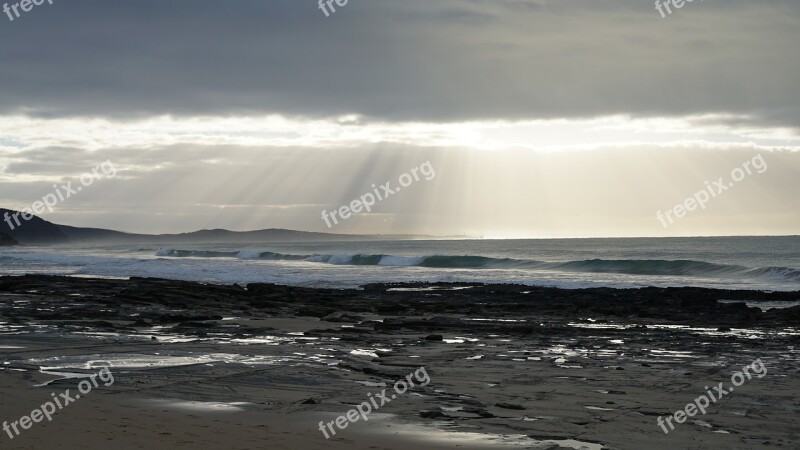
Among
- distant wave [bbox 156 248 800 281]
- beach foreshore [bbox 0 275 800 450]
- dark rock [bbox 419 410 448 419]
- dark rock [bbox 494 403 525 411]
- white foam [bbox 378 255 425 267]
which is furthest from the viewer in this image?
white foam [bbox 378 255 425 267]

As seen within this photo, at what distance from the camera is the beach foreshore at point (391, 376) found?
714 centimetres

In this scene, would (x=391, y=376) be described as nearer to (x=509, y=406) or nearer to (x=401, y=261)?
(x=509, y=406)

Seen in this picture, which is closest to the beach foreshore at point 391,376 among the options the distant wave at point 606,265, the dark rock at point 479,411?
the dark rock at point 479,411

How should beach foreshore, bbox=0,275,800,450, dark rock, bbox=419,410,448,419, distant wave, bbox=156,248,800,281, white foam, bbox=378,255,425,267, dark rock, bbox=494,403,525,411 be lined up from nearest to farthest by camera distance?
1. beach foreshore, bbox=0,275,800,450
2. dark rock, bbox=419,410,448,419
3. dark rock, bbox=494,403,525,411
4. distant wave, bbox=156,248,800,281
5. white foam, bbox=378,255,425,267

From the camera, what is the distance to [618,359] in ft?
41.1

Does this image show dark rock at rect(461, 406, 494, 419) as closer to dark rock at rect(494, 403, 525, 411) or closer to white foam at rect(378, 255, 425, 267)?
dark rock at rect(494, 403, 525, 411)

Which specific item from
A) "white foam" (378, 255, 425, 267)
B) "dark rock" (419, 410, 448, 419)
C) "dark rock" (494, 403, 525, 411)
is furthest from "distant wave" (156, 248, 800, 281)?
"dark rock" (419, 410, 448, 419)

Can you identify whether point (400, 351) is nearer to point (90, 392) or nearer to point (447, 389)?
point (447, 389)

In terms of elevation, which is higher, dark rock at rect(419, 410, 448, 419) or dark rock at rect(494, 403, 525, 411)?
dark rock at rect(494, 403, 525, 411)

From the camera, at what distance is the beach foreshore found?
7.14 meters

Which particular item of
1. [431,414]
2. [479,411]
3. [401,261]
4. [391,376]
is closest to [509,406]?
[479,411]

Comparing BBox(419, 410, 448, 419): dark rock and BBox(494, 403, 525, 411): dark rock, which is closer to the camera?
BBox(419, 410, 448, 419): dark rock

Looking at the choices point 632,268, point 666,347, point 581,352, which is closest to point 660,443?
point 581,352

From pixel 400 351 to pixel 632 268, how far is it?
44977mm
